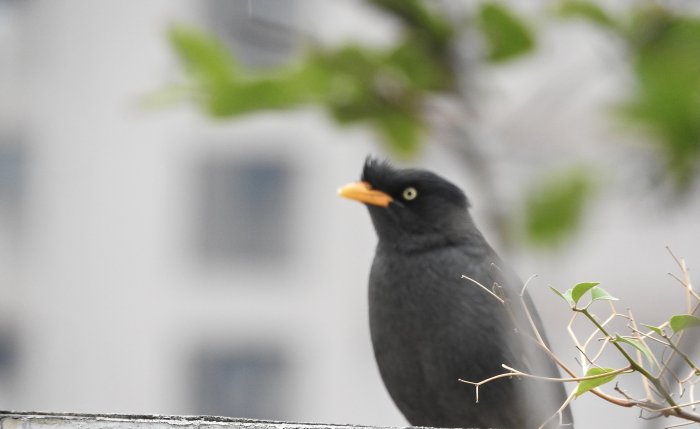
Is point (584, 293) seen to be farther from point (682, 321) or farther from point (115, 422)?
point (115, 422)

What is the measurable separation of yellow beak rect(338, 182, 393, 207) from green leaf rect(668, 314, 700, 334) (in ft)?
Answer: 8.21

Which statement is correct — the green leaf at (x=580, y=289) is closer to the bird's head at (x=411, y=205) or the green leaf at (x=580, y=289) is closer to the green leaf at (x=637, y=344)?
the green leaf at (x=637, y=344)

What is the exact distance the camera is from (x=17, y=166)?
116 feet

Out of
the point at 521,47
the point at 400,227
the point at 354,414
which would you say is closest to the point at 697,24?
the point at 521,47

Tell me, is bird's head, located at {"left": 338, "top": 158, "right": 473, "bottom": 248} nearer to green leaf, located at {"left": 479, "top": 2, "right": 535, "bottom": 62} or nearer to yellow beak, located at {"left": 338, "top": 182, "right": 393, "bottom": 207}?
yellow beak, located at {"left": 338, "top": 182, "right": 393, "bottom": 207}

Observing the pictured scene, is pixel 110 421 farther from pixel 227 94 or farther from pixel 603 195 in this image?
pixel 603 195

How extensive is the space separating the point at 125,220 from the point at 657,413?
34.6 meters

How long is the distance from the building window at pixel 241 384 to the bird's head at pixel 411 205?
27.5m

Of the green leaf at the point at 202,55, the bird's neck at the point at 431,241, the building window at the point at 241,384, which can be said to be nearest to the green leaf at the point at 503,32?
the green leaf at the point at 202,55

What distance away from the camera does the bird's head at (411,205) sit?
4.41m

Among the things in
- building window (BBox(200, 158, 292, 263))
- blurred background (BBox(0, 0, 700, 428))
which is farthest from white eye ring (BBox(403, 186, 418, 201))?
building window (BBox(200, 158, 292, 263))

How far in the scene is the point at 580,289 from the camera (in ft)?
6.37

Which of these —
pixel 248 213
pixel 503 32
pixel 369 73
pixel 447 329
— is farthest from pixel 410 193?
pixel 248 213

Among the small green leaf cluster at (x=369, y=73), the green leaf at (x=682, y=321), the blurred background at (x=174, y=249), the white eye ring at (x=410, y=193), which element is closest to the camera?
the green leaf at (x=682, y=321)
